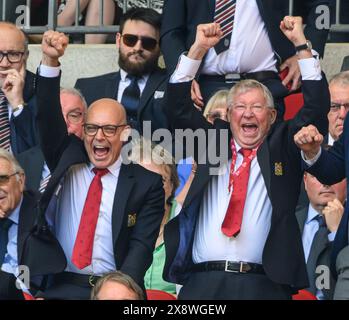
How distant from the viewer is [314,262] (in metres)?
10.9

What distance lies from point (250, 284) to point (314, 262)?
903 mm

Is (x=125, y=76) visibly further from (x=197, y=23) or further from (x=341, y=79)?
(x=341, y=79)

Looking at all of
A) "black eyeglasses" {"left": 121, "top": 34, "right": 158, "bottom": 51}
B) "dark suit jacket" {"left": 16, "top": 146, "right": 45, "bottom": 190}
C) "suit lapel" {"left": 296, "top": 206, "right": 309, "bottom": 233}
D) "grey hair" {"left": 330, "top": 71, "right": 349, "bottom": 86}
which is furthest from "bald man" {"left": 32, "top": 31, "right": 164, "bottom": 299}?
"grey hair" {"left": 330, "top": 71, "right": 349, "bottom": 86}

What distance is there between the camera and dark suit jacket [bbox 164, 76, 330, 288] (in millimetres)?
10070

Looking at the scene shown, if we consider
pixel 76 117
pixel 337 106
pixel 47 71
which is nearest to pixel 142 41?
pixel 76 117

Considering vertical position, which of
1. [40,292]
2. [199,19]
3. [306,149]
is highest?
[199,19]

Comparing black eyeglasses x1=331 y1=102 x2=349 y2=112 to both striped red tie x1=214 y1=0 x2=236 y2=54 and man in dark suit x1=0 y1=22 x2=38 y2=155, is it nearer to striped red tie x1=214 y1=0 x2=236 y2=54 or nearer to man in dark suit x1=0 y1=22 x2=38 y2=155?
striped red tie x1=214 y1=0 x2=236 y2=54

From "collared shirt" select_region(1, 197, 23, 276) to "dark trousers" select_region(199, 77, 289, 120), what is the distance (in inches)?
64.9

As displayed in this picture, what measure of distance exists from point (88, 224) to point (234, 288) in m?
1.10
